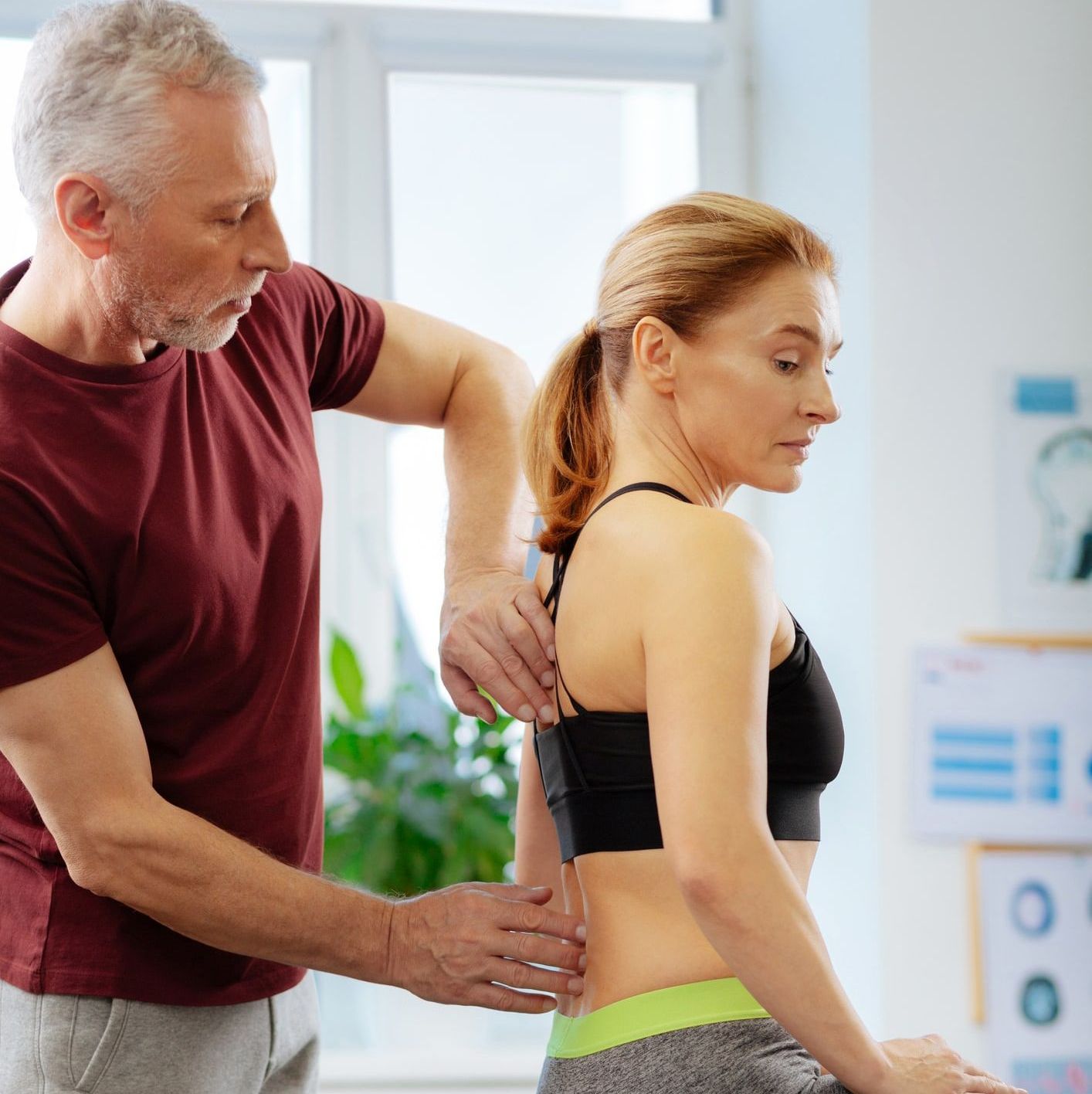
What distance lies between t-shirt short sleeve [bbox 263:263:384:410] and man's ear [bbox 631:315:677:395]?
1.71 ft

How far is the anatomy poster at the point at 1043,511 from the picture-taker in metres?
2.52

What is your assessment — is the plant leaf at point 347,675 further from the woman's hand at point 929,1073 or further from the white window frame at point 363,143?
the woman's hand at point 929,1073

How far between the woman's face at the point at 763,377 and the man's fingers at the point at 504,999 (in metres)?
0.52

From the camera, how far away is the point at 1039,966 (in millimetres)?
2498

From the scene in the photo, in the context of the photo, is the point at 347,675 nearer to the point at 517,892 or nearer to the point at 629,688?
the point at 517,892

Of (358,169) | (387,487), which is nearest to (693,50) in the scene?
(358,169)

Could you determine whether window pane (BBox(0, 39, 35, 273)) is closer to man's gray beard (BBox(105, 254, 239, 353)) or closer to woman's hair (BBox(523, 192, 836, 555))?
man's gray beard (BBox(105, 254, 239, 353))

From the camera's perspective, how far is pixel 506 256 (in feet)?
9.92

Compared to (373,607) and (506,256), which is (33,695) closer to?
(373,607)

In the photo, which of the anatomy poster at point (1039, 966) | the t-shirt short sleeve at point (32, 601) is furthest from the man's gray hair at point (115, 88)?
the anatomy poster at point (1039, 966)

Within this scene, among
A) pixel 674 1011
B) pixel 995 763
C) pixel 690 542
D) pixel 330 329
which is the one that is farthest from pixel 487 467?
pixel 995 763

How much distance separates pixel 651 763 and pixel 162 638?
508 mm

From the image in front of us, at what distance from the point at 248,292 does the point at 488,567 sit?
0.41 metres

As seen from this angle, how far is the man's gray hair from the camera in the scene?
3.86 feet
